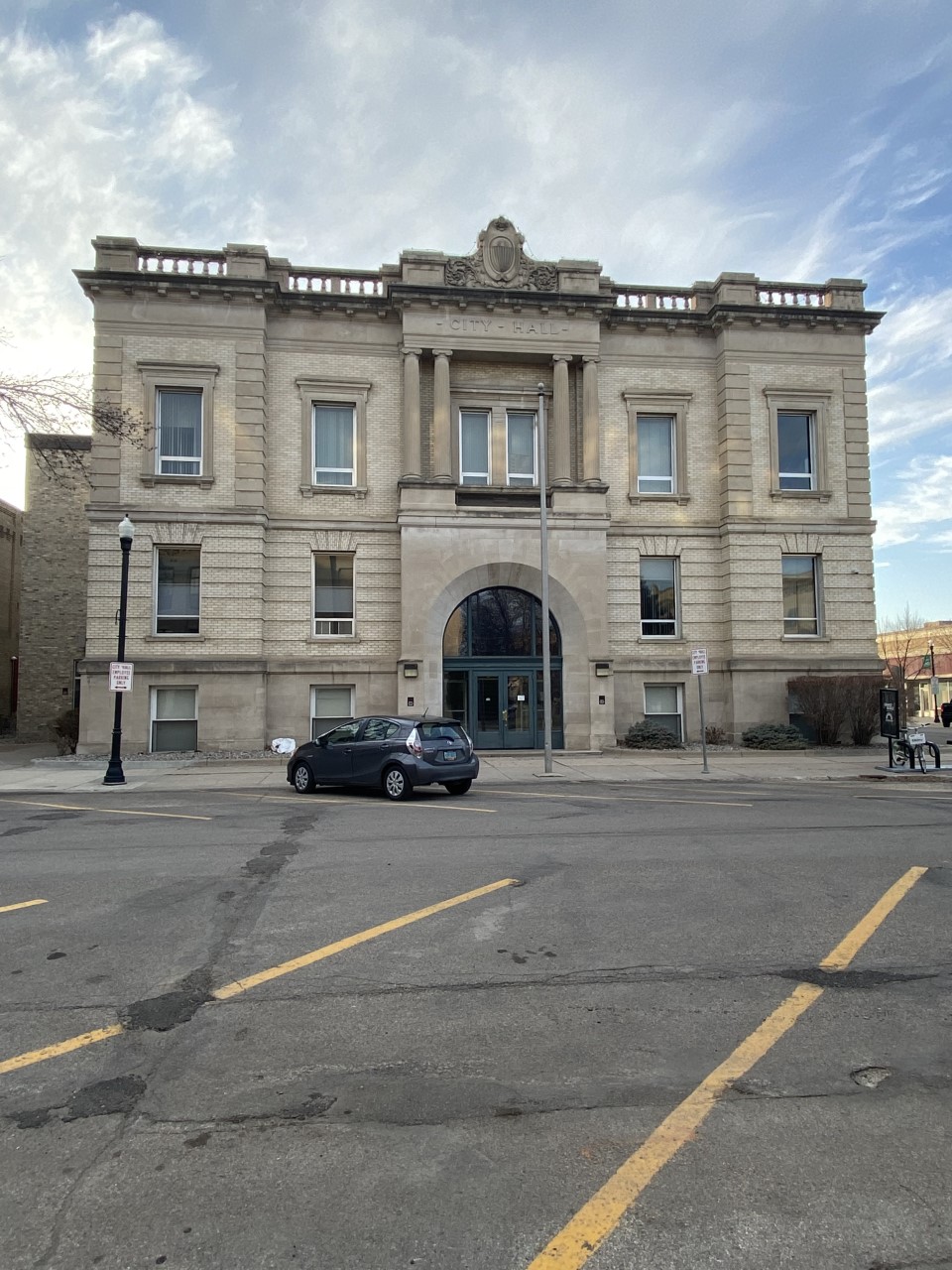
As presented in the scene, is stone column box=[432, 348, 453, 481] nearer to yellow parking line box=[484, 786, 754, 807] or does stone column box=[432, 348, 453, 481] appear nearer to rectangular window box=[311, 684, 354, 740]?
rectangular window box=[311, 684, 354, 740]

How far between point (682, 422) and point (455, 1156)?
2554 centimetres

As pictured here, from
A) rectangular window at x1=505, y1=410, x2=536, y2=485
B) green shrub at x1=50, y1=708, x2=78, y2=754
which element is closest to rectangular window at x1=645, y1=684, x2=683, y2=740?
rectangular window at x1=505, y1=410, x2=536, y2=485

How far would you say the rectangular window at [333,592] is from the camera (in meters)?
24.8

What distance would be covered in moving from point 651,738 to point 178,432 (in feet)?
53.3

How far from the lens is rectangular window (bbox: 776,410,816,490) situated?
26656mm

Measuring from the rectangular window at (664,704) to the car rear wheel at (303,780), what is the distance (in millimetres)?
13213

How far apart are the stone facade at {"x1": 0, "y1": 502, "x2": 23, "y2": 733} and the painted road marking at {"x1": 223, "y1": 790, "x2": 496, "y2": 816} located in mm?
27606

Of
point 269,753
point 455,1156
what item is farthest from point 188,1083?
point 269,753

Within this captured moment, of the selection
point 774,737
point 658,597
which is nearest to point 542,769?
point 774,737

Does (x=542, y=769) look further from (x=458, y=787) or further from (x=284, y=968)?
(x=284, y=968)

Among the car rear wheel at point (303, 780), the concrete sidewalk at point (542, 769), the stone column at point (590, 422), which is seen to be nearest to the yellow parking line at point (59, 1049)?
the car rear wheel at point (303, 780)

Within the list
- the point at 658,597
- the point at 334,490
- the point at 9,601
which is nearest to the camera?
the point at 334,490

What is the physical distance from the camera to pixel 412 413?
24422 mm

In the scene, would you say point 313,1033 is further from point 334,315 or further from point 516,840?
point 334,315
